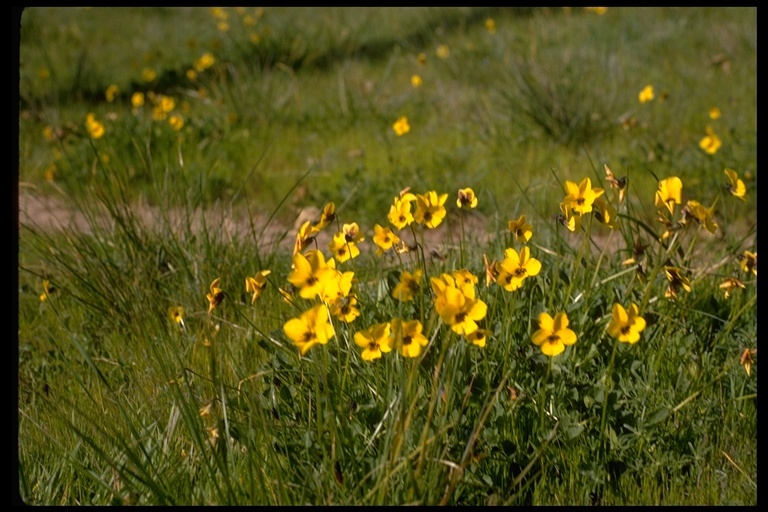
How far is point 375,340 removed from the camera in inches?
66.5

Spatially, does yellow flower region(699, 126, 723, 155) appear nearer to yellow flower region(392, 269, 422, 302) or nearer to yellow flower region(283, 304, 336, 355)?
yellow flower region(392, 269, 422, 302)

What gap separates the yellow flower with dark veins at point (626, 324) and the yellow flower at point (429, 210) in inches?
20.0

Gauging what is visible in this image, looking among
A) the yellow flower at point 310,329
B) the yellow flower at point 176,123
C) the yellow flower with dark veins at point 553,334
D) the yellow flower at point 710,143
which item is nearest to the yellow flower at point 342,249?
the yellow flower at point 310,329

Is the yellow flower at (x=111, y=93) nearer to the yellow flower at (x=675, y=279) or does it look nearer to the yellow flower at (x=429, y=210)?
the yellow flower at (x=429, y=210)

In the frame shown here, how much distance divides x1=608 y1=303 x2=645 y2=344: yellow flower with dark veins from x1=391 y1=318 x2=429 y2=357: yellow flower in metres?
0.45

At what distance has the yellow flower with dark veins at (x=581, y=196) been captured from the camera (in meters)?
1.88

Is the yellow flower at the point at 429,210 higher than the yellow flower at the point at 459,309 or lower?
higher

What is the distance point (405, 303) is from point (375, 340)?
1.61ft

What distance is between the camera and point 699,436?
1973mm

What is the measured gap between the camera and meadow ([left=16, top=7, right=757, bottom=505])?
174 cm

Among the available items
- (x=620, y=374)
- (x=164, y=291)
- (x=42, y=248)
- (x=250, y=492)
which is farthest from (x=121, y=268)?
(x=620, y=374)

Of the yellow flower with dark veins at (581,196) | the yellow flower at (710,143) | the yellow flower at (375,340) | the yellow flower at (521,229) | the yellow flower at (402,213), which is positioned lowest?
the yellow flower at (710,143)

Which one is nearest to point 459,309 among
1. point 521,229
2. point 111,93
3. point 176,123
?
point 521,229

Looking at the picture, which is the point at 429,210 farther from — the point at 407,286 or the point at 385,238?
the point at 407,286
